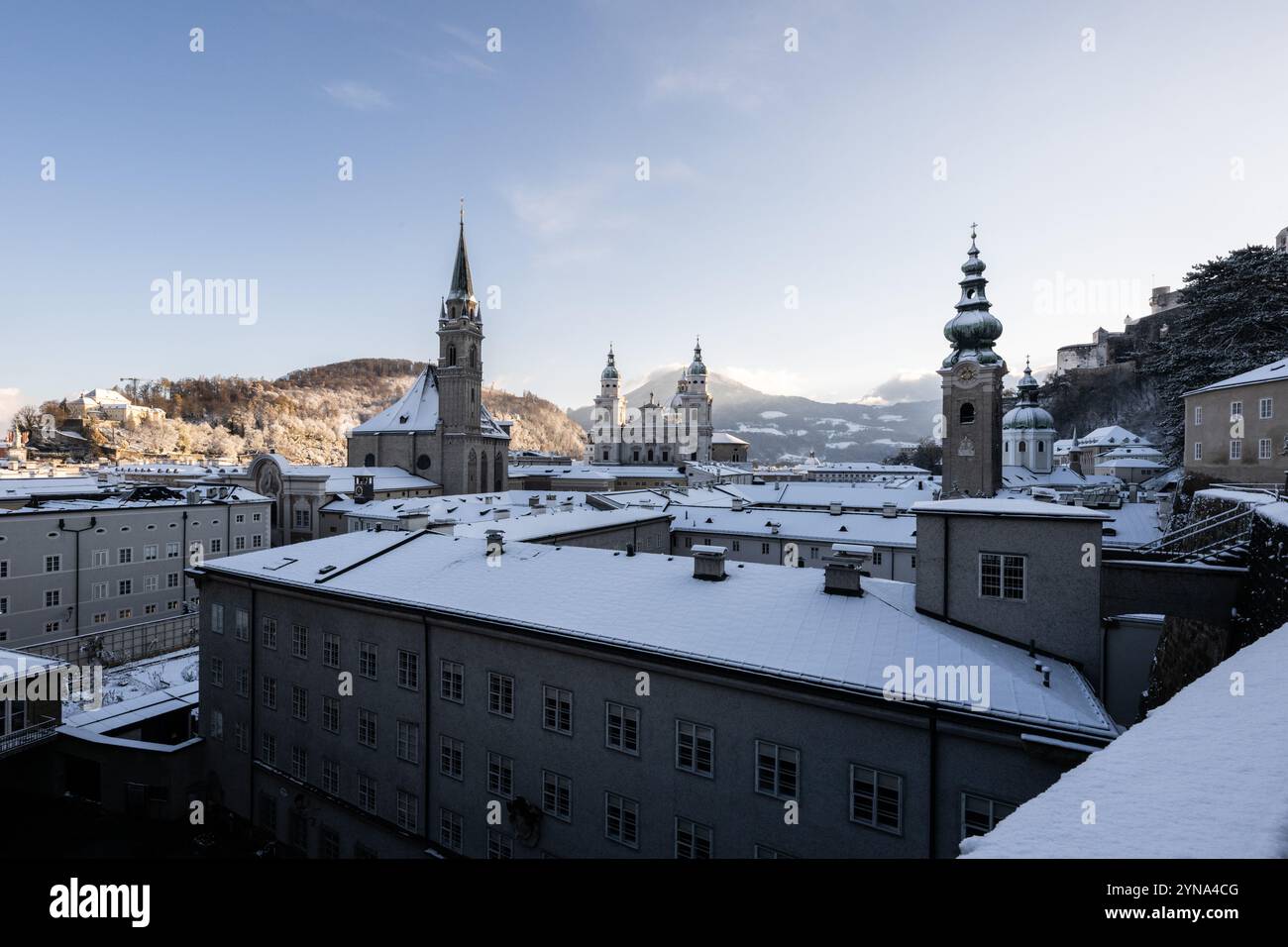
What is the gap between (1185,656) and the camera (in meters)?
12.6

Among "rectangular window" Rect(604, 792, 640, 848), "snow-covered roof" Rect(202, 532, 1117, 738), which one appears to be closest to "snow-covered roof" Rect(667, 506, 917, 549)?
"snow-covered roof" Rect(202, 532, 1117, 738)

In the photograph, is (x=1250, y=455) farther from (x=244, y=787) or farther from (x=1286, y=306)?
(x=244, y=787)

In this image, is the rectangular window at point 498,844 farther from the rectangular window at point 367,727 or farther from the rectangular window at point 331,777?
the rectangular window at point 331,777

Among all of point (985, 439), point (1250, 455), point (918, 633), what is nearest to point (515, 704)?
point (918, 633)

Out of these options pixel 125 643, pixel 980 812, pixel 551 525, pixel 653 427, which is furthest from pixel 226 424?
pixel 980 812

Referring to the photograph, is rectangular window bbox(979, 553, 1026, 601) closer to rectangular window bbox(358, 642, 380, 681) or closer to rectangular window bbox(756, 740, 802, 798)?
rectangular window bbox(756, 740, 802, 798)

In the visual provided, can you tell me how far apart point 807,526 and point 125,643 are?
130 ft

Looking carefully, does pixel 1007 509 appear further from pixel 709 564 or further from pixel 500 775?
pixel 500 775

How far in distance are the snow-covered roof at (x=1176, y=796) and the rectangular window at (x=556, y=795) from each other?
12.5 metres

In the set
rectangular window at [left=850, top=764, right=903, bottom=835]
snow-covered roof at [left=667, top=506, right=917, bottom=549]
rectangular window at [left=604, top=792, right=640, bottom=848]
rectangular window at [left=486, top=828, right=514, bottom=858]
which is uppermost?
snow-covered roof at [left=667, top=506, right=917, bottom=549]

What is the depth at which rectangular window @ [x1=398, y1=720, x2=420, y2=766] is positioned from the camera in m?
17.6

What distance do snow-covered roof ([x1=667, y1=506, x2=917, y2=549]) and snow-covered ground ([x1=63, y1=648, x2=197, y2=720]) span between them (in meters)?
27.2
